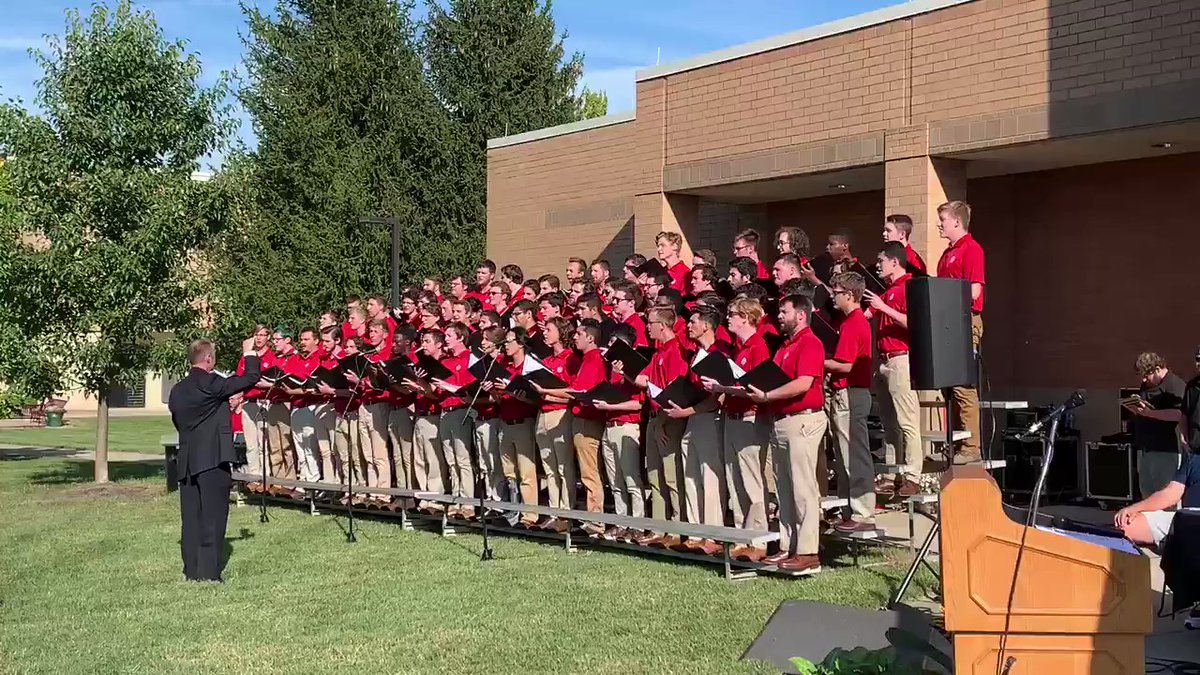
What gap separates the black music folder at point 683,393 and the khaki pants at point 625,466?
113cm

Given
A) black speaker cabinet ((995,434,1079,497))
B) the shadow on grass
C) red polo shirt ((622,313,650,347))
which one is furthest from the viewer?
the shadow on grass

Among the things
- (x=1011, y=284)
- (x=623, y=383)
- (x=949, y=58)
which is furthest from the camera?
(x=1011, y=284)

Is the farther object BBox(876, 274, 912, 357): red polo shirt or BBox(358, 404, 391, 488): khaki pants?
BBox(358, 404, 391, 488): khaki pants

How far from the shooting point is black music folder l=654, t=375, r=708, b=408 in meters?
10.4

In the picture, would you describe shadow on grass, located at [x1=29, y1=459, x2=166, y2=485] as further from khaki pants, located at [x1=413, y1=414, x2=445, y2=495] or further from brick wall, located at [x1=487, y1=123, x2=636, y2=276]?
khaki pants, located at [x1=413, y1=414, x2=445, y2=495]

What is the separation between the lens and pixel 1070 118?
520 inches

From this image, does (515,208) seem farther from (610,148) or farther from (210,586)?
(210,586)

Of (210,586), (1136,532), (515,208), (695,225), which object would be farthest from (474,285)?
(1136,532)

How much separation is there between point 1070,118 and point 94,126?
1314 cm

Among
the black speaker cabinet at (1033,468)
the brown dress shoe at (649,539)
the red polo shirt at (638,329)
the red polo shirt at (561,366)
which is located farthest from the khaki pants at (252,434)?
the black speaker cabinet at (1033,468)

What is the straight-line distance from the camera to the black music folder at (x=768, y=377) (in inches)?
378

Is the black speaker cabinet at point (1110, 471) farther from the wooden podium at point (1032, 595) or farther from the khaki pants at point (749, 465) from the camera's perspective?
the wooden podium at point (1032, 595)

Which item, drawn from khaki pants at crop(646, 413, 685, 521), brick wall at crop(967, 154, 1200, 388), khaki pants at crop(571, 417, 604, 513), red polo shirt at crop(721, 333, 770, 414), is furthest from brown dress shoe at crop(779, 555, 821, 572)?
brick wall at crop(967, 154, 1200, 388)

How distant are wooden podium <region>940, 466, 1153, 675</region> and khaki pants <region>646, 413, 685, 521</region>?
5.61 metres
